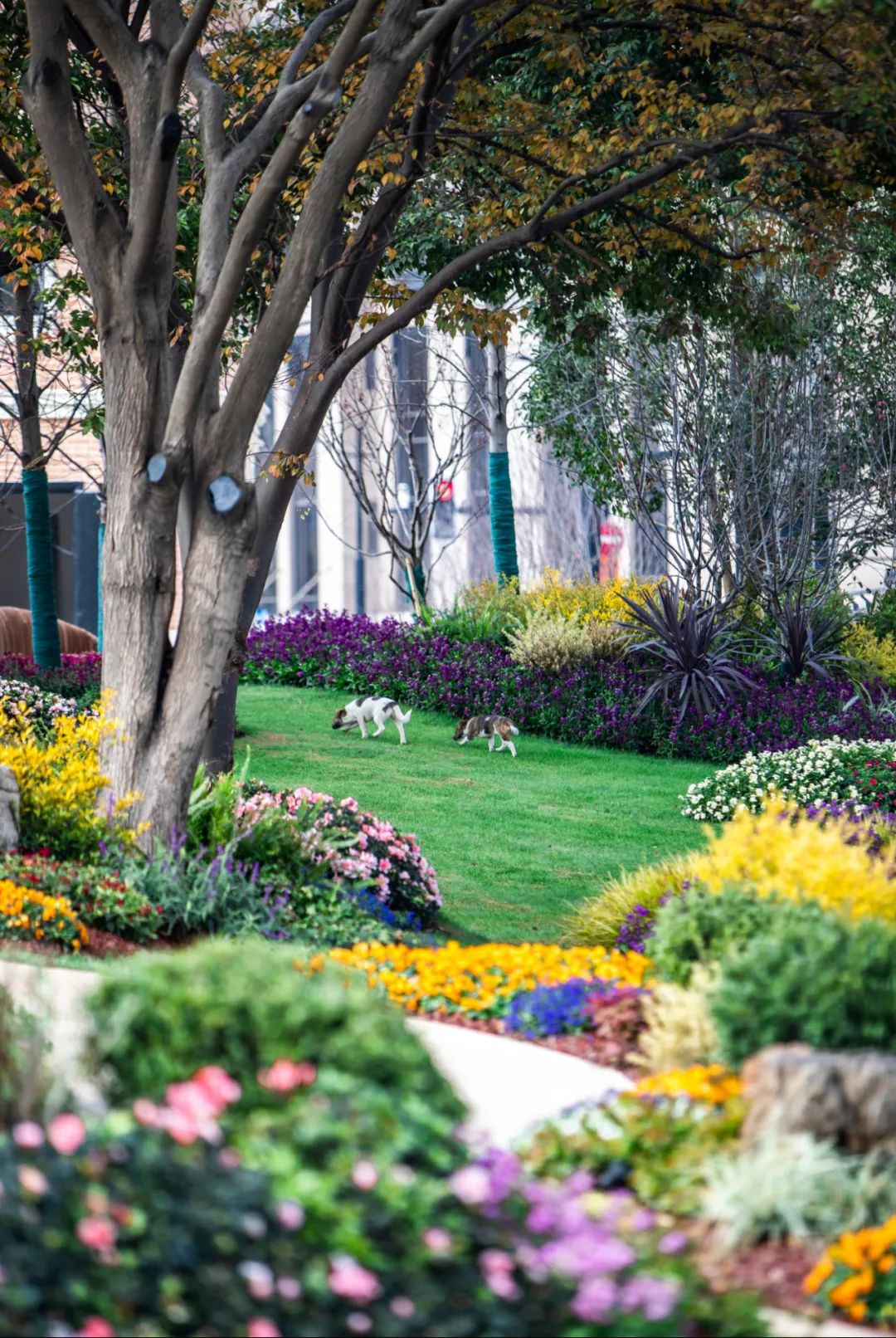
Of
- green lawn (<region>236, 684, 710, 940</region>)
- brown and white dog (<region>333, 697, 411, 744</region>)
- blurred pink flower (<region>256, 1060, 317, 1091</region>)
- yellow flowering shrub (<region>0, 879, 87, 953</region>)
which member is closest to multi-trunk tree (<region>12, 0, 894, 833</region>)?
yellow flowering shrub (<region>0, 879, 87, 953</region>)

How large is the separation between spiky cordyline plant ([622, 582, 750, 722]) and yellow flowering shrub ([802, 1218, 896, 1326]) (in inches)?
502

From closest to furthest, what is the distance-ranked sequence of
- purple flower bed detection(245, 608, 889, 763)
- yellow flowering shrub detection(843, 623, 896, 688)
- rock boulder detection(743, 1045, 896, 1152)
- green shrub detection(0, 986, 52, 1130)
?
green shrub detection(0, 986, 52, 1130), rock boulder detection(743, 1045, 896, 1152), purple flower bed detection(245, 608, 889, 763), yellow flowering shrub detection(843, 623, 896, 688)

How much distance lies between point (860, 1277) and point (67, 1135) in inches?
79.5

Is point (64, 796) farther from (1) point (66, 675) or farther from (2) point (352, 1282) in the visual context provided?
(1) point (66, 675)

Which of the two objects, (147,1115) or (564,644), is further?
(564,644)

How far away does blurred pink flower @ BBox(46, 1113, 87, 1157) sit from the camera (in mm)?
3170

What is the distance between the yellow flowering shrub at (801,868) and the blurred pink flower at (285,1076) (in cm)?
221

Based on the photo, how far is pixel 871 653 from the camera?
1906 centimetres

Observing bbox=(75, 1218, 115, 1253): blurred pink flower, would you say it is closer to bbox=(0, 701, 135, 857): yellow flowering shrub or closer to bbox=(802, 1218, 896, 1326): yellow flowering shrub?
bbox=(802, 1218, 896, 1326): yellow flowering shrub

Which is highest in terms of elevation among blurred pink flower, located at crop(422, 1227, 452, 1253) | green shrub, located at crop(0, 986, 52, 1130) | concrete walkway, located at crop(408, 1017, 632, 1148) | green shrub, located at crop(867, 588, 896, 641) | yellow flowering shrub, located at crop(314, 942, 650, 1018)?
green shrub, located at crop(867, 588, 896, 641)

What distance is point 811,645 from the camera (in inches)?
709

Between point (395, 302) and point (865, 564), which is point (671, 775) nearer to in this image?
point (395, 302)

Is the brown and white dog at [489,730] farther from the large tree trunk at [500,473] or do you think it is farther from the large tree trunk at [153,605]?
the large tree trunk at [153,605]

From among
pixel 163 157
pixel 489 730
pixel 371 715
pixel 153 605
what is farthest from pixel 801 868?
pixel 371 715
